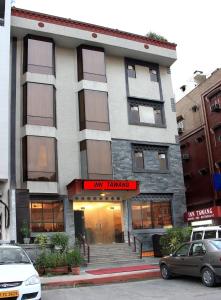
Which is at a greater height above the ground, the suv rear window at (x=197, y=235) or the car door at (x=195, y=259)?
the suv rear window at (x=197, y=235)

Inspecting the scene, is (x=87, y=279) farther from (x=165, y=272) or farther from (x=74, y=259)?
(x=165, y=272)

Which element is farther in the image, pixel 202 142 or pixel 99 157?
pixel 202 142

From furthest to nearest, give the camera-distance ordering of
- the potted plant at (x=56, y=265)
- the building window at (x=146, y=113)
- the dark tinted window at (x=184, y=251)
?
1. the building window at (x=146, y=113)
2. the potted plant at (x=56, y=265)
3. the dark tinted window at (x=184, y=251)

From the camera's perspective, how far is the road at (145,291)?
37.7 feet

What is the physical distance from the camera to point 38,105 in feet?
79.4

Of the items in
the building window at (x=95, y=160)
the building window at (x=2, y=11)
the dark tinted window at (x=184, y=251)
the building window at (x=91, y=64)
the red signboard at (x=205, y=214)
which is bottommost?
the dark tinted window at (x=184, y=251)

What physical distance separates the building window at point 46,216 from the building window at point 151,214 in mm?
4620

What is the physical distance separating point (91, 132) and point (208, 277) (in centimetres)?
1381

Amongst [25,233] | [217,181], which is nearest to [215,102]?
[217,181]

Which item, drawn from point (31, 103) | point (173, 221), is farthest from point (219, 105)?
point (31, 103)

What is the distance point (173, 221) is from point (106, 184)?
6.49 metres

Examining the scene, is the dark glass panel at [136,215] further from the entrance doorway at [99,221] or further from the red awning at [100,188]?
the red awning at [100,188]

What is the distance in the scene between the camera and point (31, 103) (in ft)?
78.9

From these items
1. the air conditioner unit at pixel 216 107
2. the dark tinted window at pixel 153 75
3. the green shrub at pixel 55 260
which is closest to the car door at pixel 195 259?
the green shrub at pixel 55 260
